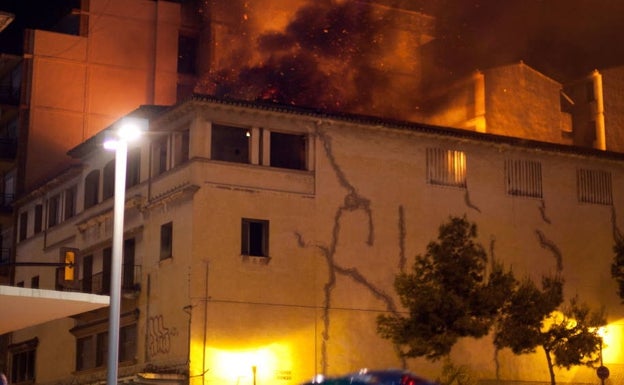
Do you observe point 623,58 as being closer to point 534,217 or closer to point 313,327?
point 534,217

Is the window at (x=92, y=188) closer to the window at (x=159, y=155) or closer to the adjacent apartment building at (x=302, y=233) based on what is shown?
the adjacent apartment building at (x=302, y=233)

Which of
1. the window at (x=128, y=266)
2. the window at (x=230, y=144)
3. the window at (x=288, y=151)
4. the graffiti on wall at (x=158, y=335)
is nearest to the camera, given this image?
the graffiti on wall at (x=158, y=335)

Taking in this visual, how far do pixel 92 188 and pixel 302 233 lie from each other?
12.9 meters

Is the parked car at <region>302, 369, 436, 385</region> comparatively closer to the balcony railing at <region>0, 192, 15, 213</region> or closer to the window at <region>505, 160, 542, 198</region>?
the window at <region>505, 160, 542, 198</region>

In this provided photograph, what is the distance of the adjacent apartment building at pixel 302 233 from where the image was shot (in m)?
40.5

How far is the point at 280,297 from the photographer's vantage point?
135 feet

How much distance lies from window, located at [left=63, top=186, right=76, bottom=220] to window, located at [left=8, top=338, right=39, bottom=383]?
6.24m

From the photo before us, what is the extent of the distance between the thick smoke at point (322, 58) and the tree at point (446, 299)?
2303 centimetres

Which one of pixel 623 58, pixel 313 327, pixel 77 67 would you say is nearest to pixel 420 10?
pixel 623 58

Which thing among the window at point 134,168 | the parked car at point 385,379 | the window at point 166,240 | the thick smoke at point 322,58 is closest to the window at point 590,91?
the thick smoke at point 322,58

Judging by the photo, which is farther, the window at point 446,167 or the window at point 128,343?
the window at point 446,167

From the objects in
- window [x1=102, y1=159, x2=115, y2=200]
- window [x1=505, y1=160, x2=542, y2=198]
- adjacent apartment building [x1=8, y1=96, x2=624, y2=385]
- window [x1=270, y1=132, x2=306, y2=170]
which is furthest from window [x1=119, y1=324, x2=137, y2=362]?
window [x1=505, y1=160, x2=542, y2=198]

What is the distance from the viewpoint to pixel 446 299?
38.0m

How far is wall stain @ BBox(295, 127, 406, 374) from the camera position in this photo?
1649 inches
